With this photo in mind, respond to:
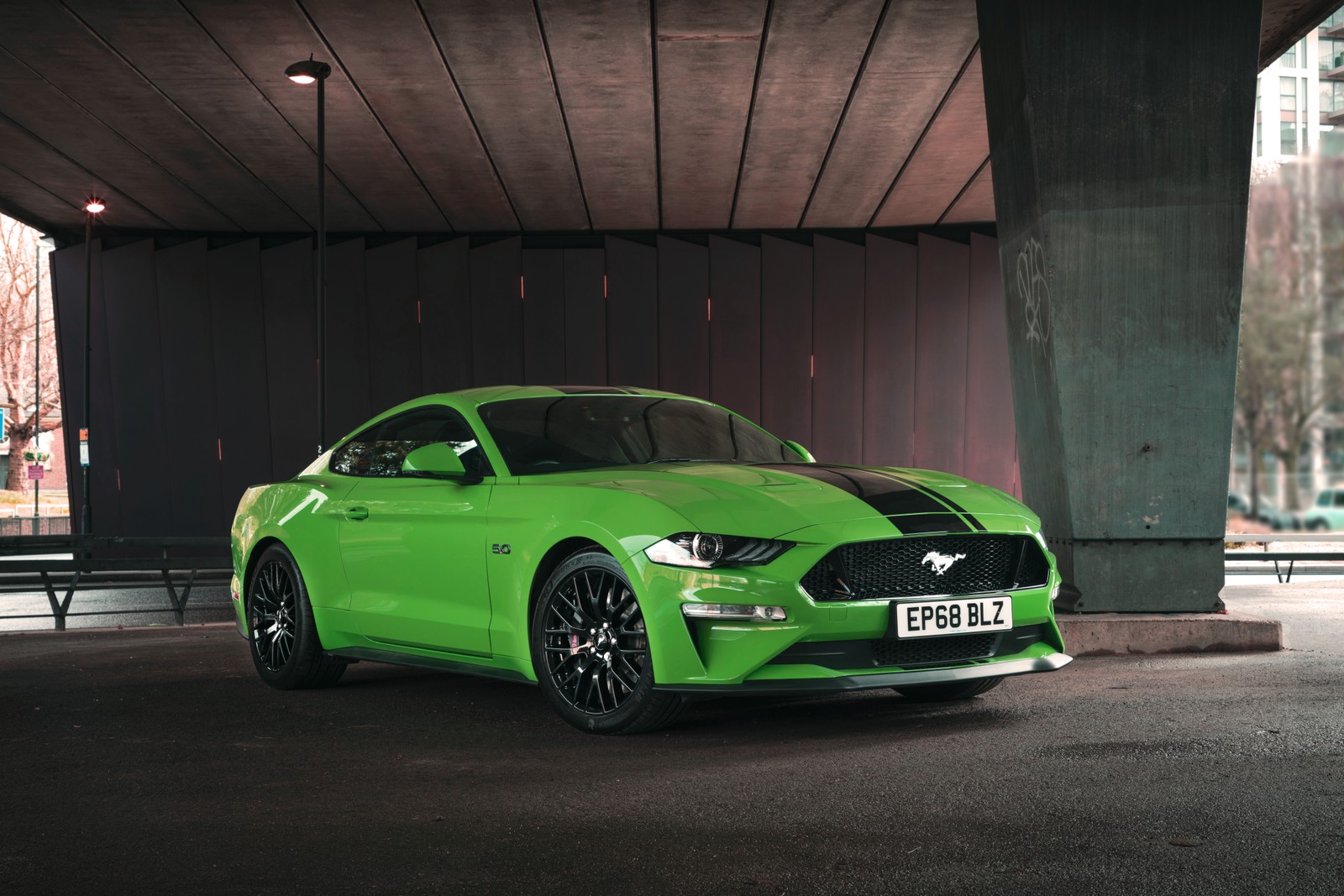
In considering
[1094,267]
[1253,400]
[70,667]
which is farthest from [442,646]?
[1094,267]

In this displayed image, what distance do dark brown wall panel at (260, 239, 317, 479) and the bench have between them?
2.69 m

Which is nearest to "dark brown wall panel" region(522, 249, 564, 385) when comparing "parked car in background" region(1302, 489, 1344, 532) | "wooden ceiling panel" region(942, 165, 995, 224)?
"wooden ceiling panel" region(942, 165, 995, 224)

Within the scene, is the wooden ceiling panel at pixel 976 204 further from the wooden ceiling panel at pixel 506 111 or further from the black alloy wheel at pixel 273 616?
the black alloy wheel at pixel 273 616

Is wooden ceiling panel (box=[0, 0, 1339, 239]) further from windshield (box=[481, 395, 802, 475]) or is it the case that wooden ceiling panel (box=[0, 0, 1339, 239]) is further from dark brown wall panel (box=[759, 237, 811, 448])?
windshield (box=[481, 395, 802, 475])

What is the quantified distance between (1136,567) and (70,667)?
21.9ft

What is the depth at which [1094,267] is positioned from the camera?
28.3 ft

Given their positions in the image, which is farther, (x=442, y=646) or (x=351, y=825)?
(x=442, y=646)

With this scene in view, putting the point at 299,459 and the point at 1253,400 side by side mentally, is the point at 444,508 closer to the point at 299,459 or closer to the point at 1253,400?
the point at 1253,400

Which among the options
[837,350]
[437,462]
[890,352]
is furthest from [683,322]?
[437,462]

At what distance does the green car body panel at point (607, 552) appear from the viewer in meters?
5.20

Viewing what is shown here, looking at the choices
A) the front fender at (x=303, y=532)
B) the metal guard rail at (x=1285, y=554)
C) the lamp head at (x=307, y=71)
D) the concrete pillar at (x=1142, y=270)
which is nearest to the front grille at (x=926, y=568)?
the front fender at (x=303, y=532)

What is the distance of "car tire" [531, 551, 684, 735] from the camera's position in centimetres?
544

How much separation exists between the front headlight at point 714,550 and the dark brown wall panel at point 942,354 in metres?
20.6

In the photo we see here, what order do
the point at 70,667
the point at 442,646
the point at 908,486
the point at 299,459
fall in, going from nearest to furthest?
the point at 908,486 < the point at 442,646 < the point at 70,667 < the point at 299,459
